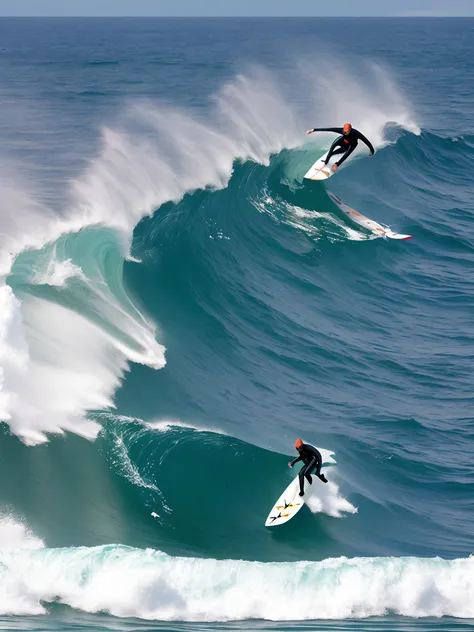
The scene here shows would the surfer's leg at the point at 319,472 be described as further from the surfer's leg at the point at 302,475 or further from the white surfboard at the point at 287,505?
the white surfboard at the point at 287,505

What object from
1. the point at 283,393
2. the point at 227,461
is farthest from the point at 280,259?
the point at 227,461

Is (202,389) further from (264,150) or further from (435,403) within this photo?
(264,150)

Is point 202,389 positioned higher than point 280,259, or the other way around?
point 280,259

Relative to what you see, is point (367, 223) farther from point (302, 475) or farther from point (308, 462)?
point (302, 475)

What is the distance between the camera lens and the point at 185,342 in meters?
16.2

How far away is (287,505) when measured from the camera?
472 inches

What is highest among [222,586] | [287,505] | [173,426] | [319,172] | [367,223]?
[319,172]

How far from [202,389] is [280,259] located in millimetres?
6849

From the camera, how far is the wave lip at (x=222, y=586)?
9.86m

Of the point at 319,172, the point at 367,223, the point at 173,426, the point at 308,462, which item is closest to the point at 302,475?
the point at 308,462

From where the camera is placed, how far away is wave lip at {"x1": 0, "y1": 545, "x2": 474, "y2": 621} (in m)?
9.86

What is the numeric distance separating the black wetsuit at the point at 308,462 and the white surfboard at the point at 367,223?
464 inches

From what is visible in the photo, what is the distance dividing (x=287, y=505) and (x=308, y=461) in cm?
63

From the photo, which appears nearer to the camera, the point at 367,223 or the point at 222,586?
the point at 222,586
